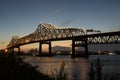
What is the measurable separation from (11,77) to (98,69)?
10.5ft

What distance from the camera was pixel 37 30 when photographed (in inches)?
Answer: 6732

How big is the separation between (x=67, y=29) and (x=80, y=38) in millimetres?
28781

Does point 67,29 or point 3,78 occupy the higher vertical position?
point 67,29

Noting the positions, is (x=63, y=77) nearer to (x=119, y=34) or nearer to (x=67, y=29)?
(x=119, y=34)

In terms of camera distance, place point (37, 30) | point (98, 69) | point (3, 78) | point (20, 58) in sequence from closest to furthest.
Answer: point (98, 69) < point (3, 78) < point (20, 58) < point (37, 30)

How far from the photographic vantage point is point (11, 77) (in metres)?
8.10

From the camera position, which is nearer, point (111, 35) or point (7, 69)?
point (7, 69)

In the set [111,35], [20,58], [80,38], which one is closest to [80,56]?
[80,38]

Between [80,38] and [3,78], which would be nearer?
[3,78]

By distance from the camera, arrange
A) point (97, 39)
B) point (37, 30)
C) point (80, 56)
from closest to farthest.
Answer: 1. point (97, 39)
2. point (80, 56)
3. point (37, 30)

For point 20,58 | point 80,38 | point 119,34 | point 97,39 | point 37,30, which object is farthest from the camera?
point 37,30

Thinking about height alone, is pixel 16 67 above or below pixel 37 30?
below

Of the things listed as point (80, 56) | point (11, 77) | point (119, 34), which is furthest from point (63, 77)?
point (80, 56)

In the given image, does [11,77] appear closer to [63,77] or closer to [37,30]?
[63,77]
